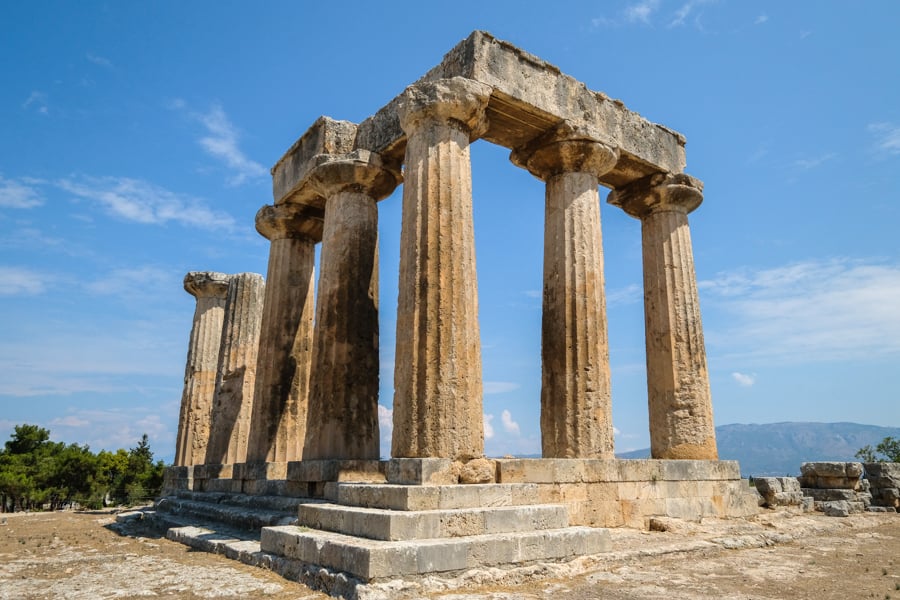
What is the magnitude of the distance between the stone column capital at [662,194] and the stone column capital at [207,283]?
14.3 m

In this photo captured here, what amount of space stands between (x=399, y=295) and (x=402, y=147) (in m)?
4.34

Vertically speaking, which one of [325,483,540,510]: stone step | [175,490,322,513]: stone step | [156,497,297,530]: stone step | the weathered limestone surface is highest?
the weathered limestone surface

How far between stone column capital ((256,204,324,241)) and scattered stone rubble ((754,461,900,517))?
13.4 metres

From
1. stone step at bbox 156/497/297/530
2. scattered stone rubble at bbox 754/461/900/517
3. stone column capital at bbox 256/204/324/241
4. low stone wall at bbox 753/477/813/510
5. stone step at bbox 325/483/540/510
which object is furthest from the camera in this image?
stone column capital at bbox 256/204/324/241

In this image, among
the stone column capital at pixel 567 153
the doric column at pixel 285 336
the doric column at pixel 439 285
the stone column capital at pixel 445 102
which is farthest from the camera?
the doric column at pixel 285 336

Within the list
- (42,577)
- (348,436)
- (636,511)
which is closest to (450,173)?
(348,436)

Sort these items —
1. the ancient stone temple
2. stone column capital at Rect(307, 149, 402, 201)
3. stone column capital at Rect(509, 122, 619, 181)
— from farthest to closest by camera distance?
stone column capital at Rect(307, 149, 402, 201) → stone column capital at Rect(509, 122, 619, 181) → the ancient stone temple

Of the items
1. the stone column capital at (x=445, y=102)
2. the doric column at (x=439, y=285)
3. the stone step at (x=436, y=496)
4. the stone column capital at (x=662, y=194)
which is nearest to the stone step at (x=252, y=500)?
the stone step at (x=436, y=496)

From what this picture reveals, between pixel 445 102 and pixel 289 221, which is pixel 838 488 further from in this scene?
pixel 289 221

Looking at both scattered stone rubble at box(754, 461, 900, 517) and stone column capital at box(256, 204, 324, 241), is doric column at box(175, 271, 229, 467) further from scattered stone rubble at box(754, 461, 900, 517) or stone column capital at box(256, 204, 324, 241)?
scattered stone rubble at box(754, 461, 900, 517)

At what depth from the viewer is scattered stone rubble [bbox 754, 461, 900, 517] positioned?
1611 centimetres

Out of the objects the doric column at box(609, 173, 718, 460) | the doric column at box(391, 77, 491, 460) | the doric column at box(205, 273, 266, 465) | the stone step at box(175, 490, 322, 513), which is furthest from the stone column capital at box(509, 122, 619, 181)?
the doric column at box(205, 273, 266, 465)

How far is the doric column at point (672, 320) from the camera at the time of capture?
13.8 metres

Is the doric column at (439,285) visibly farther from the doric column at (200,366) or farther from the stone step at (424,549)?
the doric column at (200,366)
